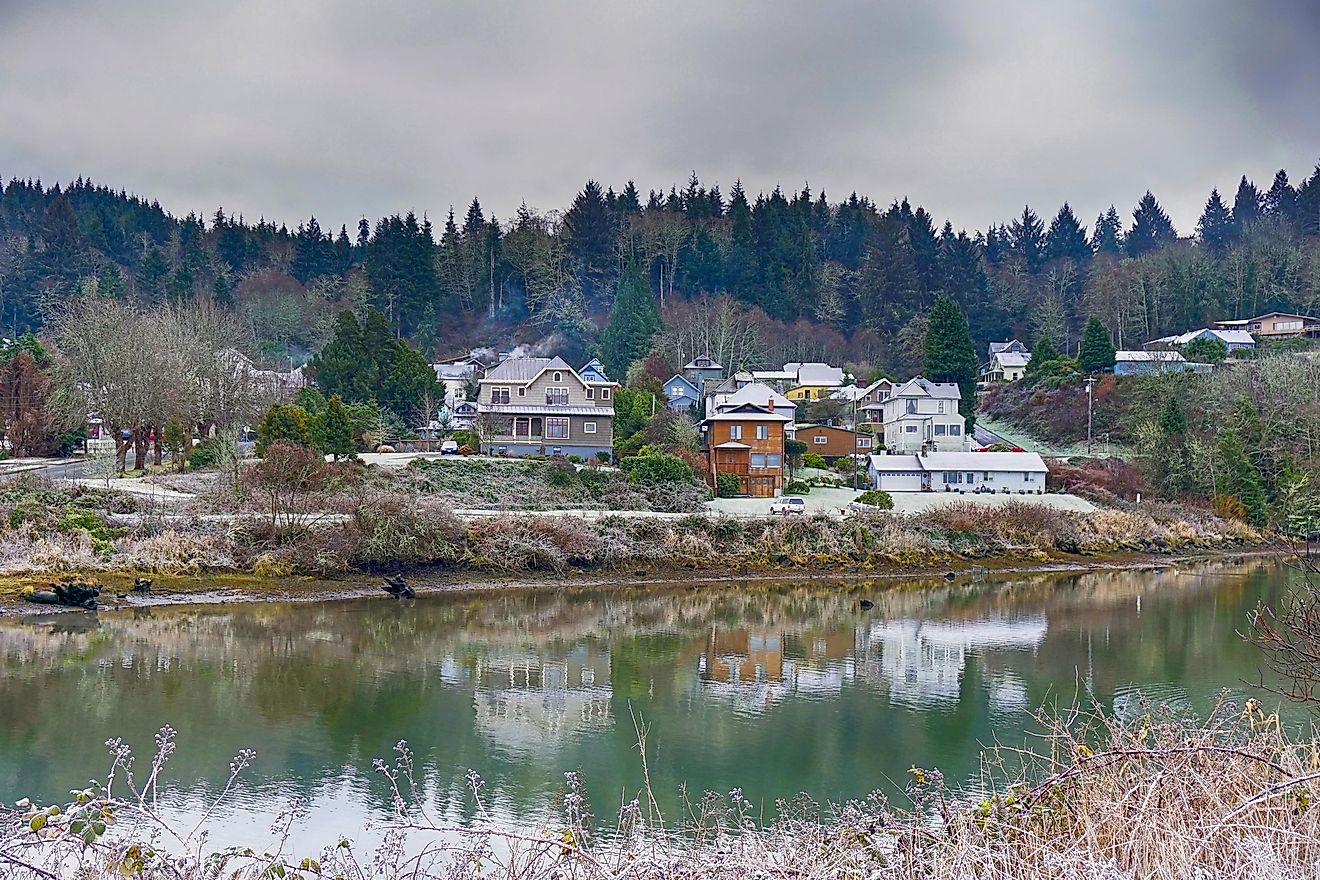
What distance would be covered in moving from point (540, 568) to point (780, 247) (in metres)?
45.2

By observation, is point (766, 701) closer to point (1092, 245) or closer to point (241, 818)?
point (241, 818)

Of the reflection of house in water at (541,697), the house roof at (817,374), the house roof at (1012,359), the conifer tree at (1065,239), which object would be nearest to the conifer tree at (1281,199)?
the conifer tree at (1065,239)

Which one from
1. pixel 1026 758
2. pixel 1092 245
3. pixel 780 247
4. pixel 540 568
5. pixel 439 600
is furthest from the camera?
pixel 1092 245

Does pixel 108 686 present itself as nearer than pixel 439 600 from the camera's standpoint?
Yes

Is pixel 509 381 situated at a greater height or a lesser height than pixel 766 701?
greater

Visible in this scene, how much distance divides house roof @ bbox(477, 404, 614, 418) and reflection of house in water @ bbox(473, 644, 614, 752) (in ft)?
67.3

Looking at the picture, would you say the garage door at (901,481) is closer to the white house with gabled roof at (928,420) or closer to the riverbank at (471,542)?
the riverbank at (471,542)

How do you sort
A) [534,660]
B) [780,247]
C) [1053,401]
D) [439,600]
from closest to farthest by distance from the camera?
[534,660] → [439,600] → [1053,401] → [780,247]

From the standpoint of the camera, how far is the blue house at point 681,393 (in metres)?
47.9

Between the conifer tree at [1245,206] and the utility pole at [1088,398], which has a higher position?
the conifer tree at [1245,206]

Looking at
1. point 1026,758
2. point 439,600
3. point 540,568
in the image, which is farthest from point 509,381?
point 1026,758

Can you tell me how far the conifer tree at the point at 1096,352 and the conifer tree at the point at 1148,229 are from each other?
1472 inches

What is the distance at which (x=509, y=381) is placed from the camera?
39.9m

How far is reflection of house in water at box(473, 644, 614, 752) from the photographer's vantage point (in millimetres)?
13078
